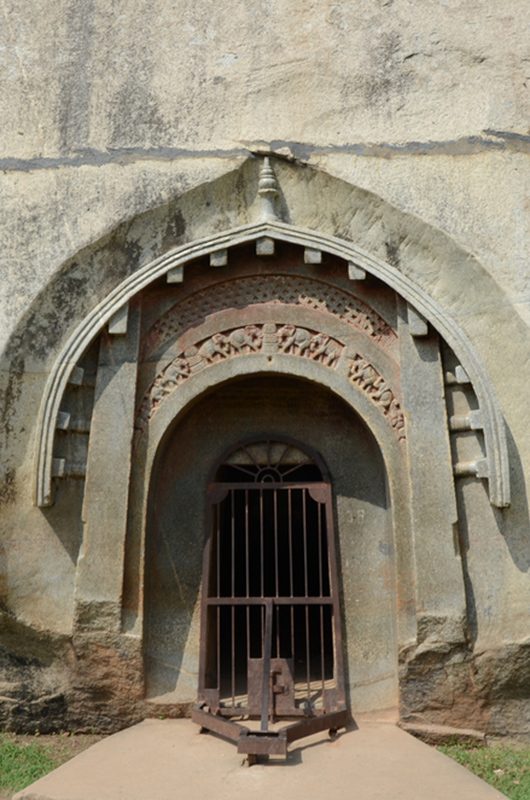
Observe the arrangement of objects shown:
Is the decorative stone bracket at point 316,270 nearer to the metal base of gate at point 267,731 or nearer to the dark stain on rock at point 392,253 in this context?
the dark stain on rock at point 392,253

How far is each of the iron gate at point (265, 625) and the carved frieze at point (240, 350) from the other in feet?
2.43

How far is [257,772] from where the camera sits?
4402 mm

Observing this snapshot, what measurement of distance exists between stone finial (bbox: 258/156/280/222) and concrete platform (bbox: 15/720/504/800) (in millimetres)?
3615

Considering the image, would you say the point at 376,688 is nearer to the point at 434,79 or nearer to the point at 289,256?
the point at 289,256

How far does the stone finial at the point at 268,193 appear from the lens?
5730 mm

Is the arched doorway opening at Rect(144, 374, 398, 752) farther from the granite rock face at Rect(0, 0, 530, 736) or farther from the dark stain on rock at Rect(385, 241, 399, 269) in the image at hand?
the dark stain on rock at Rect(385, 241, 399, 269)

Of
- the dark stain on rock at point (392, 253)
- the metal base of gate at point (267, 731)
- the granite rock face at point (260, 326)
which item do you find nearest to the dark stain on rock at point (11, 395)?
the granite rock face at point (260, 326)

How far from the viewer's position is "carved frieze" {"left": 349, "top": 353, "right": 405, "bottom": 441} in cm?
545

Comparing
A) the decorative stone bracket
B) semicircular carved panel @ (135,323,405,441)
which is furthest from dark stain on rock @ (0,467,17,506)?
semicircular carved panel @ (135,323,405,441)

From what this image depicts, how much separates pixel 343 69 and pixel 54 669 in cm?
491

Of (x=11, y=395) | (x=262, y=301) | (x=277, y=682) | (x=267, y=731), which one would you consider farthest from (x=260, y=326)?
(x=267, y=731)

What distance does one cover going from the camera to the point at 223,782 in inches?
169

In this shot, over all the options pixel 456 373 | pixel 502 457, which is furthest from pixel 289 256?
pixel 502 457

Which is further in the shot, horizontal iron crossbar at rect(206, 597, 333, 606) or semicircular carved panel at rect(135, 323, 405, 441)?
semicircular carved panel at rect(135, 323, 405, 441)
